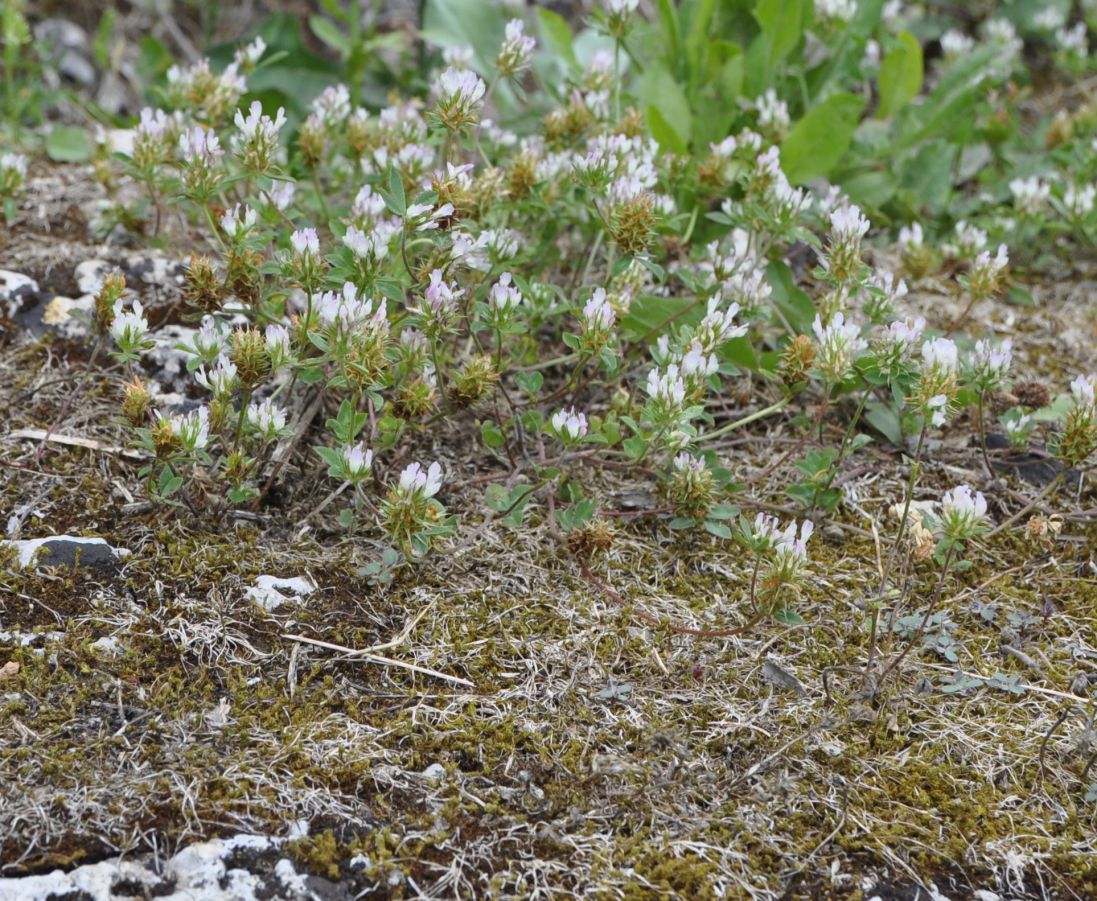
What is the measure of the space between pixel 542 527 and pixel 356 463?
0.57m

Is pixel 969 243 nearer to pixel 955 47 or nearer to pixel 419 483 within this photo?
pixel 955 47

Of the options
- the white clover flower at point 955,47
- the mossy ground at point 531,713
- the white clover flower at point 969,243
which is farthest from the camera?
the white clover flower at point 955,47

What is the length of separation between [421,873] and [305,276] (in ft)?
4.47

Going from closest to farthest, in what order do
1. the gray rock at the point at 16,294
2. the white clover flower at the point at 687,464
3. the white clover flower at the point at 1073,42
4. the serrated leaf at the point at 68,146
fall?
→ the white clover flower at the point at 687,464, the gray rock at the point at 16,294, the serrated leaf at the point at 68,146, the white clover flower at the point at 1073,42

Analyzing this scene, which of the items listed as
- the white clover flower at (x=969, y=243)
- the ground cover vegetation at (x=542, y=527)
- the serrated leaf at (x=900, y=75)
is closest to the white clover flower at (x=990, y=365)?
the ground cover vegetation at (x=542, y=527)

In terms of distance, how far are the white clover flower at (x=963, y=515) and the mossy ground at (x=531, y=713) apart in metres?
0.29

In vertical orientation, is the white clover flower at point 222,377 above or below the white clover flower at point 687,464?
above

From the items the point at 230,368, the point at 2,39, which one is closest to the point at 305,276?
the point at 230,368

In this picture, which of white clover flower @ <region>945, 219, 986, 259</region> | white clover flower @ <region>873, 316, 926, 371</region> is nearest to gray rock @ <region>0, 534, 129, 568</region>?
white clover flower @ <region>873, 316, 926, 371</region>

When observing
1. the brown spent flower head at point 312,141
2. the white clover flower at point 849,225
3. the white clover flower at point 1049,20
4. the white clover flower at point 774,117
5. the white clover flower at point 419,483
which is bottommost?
the white clover flower at point 419,483

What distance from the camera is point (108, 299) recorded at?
2.83 m

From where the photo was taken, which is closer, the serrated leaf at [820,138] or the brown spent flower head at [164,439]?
the brown spent flower head at [164,439]

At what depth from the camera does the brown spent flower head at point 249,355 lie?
8.27 feet

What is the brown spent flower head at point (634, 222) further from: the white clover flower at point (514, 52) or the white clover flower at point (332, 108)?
the white clover flower at point (332, 108)
